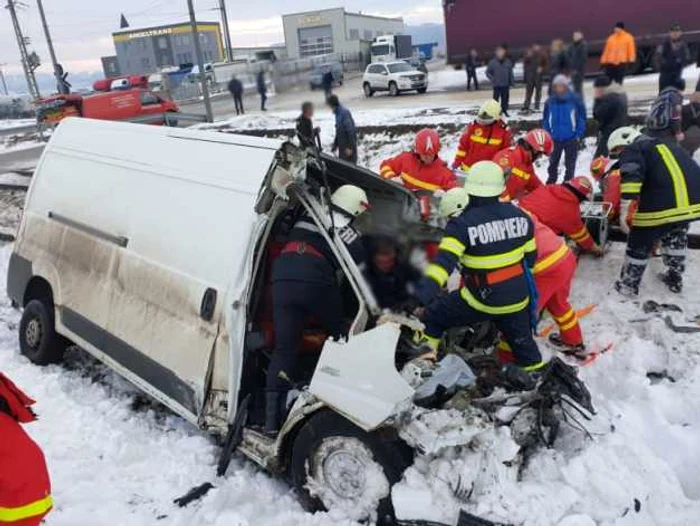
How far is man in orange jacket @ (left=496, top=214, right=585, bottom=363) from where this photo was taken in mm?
3752

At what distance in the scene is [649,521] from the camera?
2.36 meters

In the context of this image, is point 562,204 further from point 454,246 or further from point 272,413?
point 272,413

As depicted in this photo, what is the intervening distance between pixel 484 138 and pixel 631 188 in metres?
2.14

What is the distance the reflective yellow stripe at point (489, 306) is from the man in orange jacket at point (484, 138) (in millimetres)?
3198

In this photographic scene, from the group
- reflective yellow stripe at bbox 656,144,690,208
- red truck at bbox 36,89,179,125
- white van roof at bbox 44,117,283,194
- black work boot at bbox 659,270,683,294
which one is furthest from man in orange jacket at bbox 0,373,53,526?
red truck at bbox 36,89,179,125

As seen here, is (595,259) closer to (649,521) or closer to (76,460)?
(649,521)

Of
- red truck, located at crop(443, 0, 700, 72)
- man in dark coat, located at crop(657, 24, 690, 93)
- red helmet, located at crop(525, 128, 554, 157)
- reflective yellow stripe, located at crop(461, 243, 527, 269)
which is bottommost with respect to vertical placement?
reflective yellow stripe, located at crop(461, 243, 527, 269)

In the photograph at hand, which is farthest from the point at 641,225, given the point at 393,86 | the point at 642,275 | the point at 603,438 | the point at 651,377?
the point at 393,86

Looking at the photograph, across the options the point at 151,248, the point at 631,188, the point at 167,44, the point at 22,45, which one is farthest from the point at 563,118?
the point at 22,45

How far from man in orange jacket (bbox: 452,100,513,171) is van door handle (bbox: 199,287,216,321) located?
415 cm

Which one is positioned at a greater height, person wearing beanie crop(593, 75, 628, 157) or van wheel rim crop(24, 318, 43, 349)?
person wearing beanie crop(593, 75, 628, 157)

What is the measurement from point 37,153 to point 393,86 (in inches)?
463

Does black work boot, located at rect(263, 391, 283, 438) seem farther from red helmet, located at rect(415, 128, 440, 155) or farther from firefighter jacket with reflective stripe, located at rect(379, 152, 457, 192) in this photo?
red helmet, located at rect(415, 128, 440, 155)

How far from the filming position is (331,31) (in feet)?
8.26
